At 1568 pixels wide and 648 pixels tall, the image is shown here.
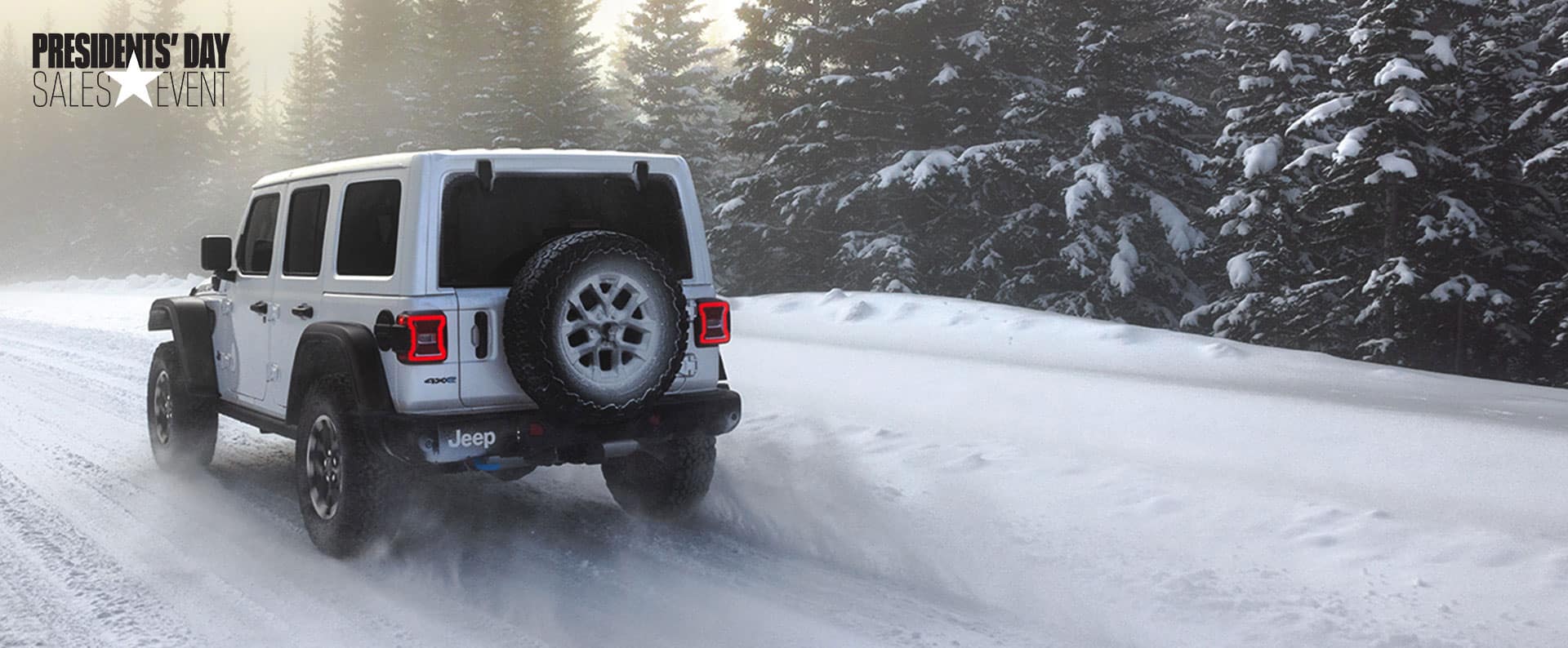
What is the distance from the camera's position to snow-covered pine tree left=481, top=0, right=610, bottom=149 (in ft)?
116

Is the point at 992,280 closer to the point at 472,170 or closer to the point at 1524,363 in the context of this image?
the point at 1524,363

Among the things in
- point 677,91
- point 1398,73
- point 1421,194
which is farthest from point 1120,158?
point 677,91

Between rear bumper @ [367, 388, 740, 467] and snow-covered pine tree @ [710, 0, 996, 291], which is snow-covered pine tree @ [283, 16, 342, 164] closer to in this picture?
snow-covered pine tree @ [710, 0, 996, 291]

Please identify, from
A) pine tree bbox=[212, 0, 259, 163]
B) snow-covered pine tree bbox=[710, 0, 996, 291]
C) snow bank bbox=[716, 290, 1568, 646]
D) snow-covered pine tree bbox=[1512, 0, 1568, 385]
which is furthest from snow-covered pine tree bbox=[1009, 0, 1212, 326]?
pine tree bbox=[212, 0, 259, 163]

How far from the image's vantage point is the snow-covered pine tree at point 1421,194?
19375 millimetres

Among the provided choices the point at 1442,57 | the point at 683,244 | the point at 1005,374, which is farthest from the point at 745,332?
the point at 1442,57

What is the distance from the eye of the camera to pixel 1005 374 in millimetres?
10180

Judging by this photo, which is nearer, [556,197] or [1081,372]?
[556,197]

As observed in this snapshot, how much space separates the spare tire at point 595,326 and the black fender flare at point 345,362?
612 mm

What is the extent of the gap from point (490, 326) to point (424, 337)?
30 cm

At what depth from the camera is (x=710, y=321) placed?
614 cm

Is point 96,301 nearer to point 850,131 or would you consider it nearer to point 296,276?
point 850,131

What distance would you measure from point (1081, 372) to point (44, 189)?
7196 cm

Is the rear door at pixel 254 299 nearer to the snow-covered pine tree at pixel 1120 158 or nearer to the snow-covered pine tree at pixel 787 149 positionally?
the snow-covered pine tree at pixel 1120 158
